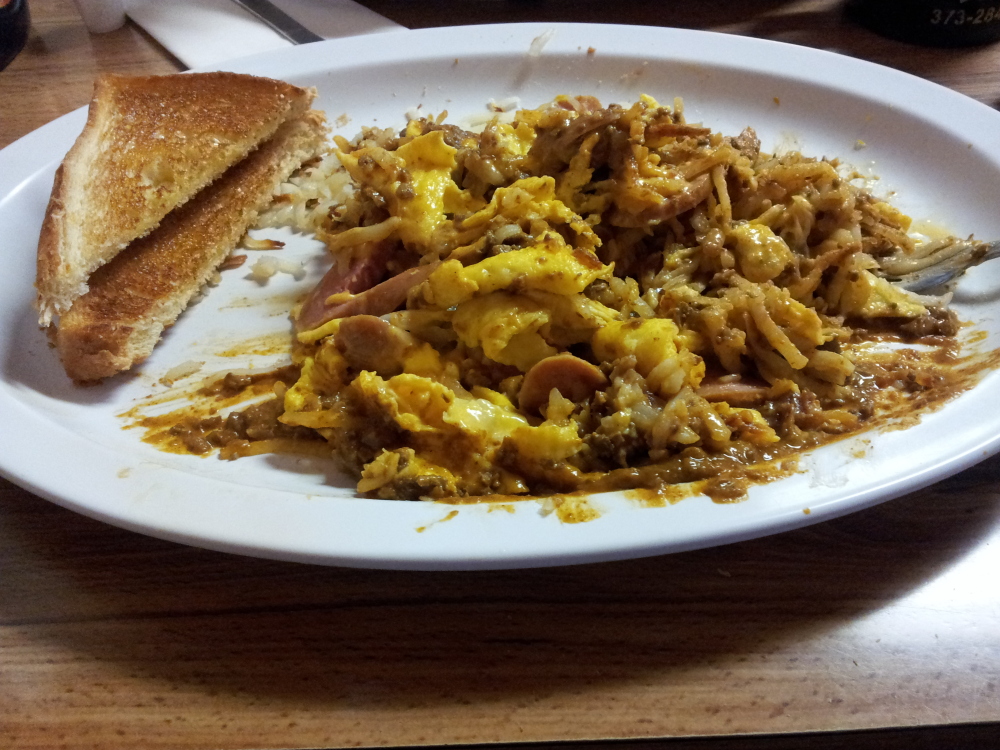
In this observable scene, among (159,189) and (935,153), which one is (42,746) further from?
(935,153)

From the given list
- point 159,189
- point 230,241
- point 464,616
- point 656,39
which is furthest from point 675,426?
point 656,39

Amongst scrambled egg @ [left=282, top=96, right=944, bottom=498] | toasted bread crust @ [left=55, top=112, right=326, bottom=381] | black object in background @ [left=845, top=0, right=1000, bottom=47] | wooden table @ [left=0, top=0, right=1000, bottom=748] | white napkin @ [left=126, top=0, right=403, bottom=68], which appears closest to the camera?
wooden table @ [left=0, top=0, right=1000, bottom=748]

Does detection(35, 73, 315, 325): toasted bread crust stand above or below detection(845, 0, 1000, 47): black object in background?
Answer: below

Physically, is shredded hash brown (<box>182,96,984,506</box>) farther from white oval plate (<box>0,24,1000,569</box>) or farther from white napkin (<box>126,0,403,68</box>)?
white napkin (<box>126,0,403,68</box>)

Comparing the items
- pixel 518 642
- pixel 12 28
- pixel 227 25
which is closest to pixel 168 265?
pixel 518 642

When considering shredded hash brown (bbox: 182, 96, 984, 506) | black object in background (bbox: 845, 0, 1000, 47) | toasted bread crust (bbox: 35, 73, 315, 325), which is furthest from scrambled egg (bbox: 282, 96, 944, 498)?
black object in background (bbox: 845, 0, 1000, 47)

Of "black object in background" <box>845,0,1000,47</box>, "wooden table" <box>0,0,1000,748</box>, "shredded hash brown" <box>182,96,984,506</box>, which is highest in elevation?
"black object in background" <box>845,0,1000,47</box>
